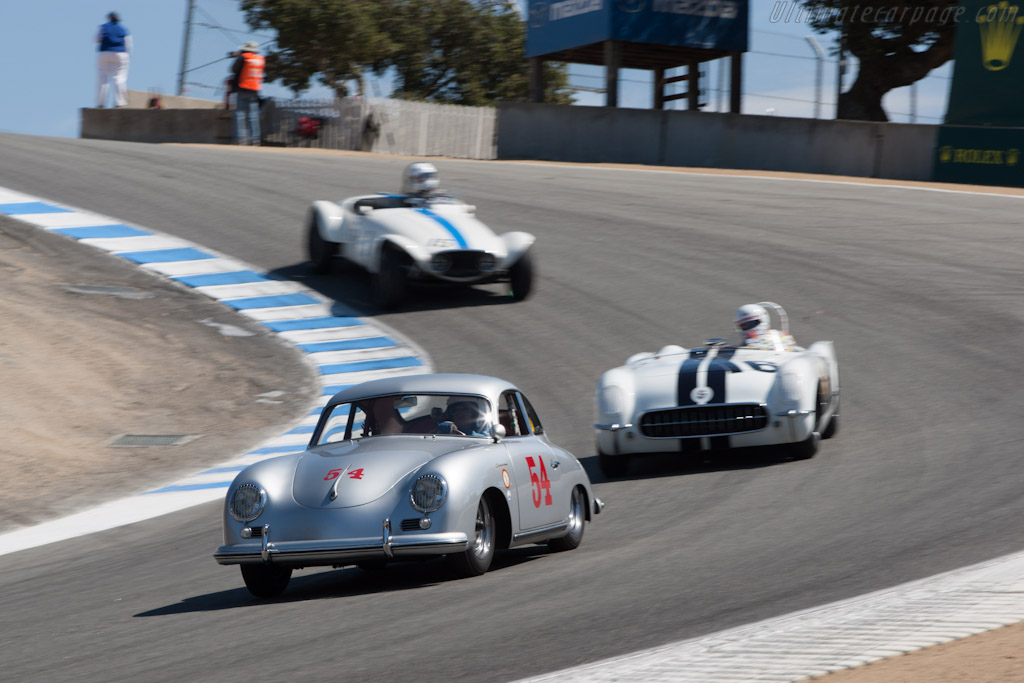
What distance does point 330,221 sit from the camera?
1738 centimetres

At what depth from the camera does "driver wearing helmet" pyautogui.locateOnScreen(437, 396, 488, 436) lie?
6746mm

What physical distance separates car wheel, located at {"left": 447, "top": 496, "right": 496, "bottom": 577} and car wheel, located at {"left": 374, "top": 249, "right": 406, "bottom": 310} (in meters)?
9.78

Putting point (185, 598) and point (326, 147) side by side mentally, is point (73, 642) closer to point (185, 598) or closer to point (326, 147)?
point (185, 598)

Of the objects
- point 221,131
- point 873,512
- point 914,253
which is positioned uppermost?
point 221,131

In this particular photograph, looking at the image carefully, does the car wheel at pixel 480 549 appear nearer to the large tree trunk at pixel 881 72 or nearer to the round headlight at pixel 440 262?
the round headlight at pixel 440 262

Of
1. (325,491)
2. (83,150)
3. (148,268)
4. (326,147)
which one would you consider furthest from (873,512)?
(326,147)

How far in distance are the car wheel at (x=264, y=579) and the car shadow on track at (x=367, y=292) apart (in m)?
10.3

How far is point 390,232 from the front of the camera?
622 inches

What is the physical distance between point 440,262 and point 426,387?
8.79 metres

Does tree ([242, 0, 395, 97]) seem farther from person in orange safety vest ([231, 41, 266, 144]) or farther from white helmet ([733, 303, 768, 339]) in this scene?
white helmet ([733, 303, 768, 339])

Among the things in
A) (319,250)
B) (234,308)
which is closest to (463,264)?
(319,250)

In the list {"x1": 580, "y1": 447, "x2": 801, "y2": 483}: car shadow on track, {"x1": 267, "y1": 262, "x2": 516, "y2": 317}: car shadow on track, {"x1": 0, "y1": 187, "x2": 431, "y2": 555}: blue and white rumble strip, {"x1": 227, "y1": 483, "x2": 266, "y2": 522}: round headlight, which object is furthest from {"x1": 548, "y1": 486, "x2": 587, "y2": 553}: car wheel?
{"x1": 267, "y1": 262, "x2": 516, "y2": 317}: car shadow on track

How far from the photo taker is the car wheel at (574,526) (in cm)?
726

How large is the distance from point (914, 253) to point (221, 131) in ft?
64.0
